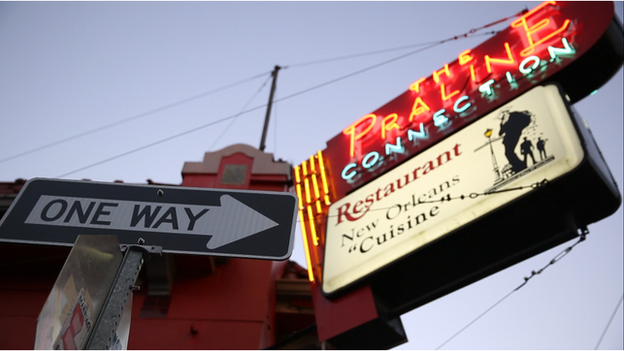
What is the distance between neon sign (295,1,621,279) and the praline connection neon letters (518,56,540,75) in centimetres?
2

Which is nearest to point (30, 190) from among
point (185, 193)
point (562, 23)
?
point (185, 193)

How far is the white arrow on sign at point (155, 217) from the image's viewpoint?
8.32ft

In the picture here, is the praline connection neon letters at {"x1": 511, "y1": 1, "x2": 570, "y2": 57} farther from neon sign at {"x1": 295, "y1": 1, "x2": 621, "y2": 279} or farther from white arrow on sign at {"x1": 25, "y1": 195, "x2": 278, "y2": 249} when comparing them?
white arrow on sign at {"x1": 25, "y1": 195, "x2": 278, "y2": 249}

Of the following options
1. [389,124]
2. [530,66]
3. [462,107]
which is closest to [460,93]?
[462,107]

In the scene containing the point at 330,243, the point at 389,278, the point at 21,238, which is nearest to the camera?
the point at 21,238

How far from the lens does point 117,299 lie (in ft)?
6.50

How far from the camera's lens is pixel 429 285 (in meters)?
7.51

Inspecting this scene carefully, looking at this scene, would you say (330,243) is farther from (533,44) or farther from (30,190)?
(30,190)

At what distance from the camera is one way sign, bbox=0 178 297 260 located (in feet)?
8.23

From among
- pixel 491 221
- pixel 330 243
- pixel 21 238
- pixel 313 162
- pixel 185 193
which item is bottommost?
pixel 21 238

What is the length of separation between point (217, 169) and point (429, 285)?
501cm

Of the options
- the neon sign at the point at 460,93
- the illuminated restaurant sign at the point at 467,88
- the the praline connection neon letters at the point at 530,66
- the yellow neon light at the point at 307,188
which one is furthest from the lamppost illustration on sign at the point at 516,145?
the yellow neon light at the point at 307,188

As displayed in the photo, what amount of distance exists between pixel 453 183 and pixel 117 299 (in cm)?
620

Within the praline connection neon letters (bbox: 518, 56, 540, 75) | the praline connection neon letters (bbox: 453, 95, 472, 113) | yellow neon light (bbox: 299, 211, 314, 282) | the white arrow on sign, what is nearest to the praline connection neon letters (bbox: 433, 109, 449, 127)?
the praline connection neon letters (bbox: 453, 95, 472, 113)
